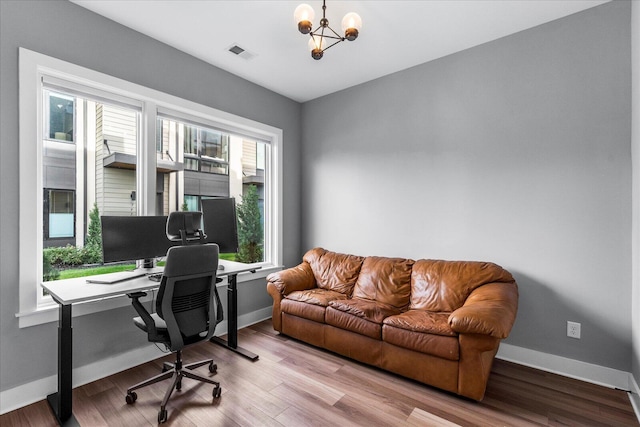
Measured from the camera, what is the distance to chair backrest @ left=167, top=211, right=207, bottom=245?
2.59m

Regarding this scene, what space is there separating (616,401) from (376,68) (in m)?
3.58

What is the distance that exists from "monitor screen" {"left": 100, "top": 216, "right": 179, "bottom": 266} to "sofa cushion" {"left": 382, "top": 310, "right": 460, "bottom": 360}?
2.03 m

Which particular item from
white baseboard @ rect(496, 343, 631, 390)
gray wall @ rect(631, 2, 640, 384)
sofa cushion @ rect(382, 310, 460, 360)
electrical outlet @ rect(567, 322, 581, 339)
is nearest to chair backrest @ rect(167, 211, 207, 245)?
sofa cushion @ rect(382, 310, 460, 360)

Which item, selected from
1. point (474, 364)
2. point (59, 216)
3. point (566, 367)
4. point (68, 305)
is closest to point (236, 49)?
point (59, 216)

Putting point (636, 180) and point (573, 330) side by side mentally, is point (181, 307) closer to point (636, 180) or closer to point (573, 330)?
point (573, 330)

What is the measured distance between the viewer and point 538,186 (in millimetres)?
2709

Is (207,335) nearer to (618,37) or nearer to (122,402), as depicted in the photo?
(122,402)

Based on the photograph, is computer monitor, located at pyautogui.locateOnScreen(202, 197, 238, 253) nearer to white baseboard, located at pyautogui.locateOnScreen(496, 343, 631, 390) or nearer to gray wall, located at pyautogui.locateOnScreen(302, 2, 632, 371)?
gray wall, located at pyautogui.locateOnScreen(302, 2, 632, 371)

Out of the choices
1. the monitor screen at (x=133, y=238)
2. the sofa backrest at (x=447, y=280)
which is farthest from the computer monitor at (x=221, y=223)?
the sofa backrest at (x=447, y=280)

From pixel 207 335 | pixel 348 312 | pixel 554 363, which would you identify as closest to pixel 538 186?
pixel 554 363

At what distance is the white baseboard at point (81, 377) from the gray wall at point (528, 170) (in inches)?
100

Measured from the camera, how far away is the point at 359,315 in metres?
2.71

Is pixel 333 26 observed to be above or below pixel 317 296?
above

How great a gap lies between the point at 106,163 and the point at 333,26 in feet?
7.73
